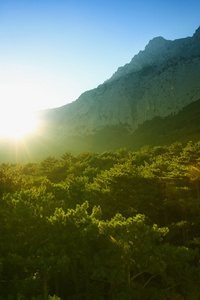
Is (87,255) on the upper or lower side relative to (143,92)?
lower

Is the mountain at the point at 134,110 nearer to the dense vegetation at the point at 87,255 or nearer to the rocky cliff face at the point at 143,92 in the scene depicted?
the rocky cliff face at the point at 143,92

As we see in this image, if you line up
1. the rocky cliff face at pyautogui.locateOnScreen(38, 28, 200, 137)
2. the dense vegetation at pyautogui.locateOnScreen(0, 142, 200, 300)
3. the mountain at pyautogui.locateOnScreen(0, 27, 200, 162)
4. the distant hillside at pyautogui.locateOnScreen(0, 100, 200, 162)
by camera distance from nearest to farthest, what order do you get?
the dense vegetation at pyautogui.locateOnScreen(0, 142, 200, 300) → the distant hillside at pyautogui.locateOnScreen(0, 100, 200, 162) → the mountain at pyautogui.locateOnScreen(0, 27, 200, 162) → the rocky cliff face at pyautogui.locateOnScreen(38, 28, 200, 137)

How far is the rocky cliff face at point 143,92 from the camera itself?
130m

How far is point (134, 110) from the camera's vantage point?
140250 millimetres

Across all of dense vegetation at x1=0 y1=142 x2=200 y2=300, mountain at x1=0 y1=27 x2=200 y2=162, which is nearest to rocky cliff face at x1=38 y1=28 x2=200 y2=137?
mountain at x1=0 y1=27 x2=200 y2=162

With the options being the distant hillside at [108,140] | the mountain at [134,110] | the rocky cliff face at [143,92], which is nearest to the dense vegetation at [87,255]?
the distant hillside at [108,140]

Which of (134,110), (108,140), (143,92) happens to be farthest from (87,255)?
(143,92)

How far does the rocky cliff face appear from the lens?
13000cm

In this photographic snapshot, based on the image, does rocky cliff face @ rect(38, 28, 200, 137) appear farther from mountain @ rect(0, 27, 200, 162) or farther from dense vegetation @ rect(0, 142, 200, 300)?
dense vegetation @ rect(0, 142, 200, 300)

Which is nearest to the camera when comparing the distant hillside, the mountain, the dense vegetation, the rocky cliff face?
the dense vegetation

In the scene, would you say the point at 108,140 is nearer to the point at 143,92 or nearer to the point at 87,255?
the point at 143,92

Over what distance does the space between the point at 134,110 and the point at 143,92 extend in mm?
15366

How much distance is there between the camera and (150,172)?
2516cm

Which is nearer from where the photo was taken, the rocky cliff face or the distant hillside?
the distant hillside
